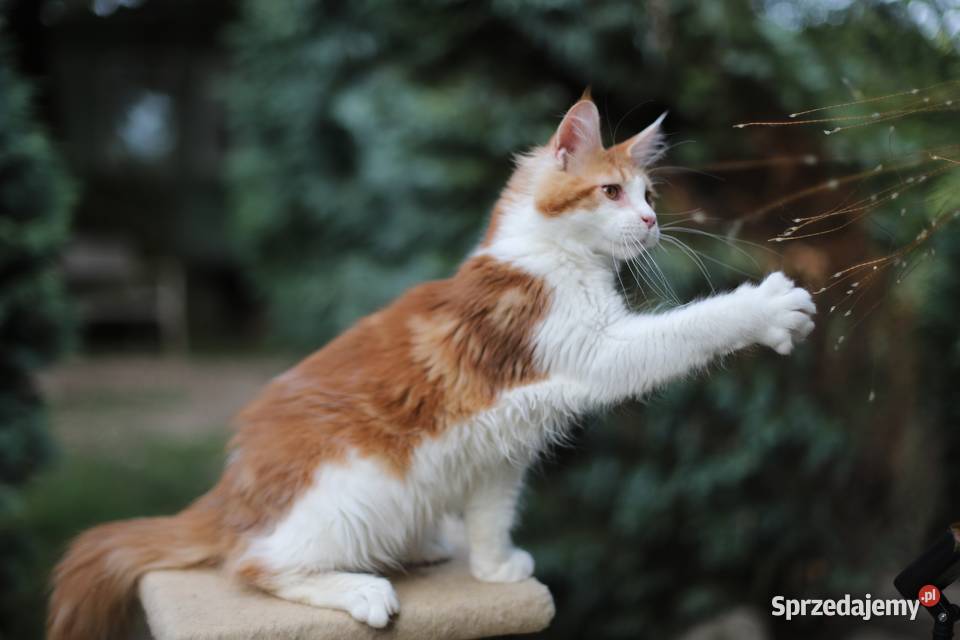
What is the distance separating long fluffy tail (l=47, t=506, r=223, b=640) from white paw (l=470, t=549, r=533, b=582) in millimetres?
397

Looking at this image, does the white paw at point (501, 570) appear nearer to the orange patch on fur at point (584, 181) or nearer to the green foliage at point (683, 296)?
the orange patch on fur at point (584, 181)

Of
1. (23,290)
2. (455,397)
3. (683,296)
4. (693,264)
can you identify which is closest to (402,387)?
(455,397)

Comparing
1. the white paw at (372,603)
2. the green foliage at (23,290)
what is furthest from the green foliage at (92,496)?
the white paw at (372,603)

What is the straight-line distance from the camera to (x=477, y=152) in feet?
7.41

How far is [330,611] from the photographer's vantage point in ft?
3.74

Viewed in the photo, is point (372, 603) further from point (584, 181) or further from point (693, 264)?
point (693, 264)

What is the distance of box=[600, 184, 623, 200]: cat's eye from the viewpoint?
1107 millimetres

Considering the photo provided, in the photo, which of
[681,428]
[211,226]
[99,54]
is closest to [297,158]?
[681,428]

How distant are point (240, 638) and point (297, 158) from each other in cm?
286

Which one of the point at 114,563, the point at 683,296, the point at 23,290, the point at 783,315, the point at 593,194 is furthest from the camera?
the point at 23,290

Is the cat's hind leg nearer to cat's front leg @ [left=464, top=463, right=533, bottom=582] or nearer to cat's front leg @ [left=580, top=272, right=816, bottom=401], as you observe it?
cat's front leg @ [left=464, top=463, right=533, bottom=582]

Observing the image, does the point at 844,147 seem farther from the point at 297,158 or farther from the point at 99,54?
the point at 99,54

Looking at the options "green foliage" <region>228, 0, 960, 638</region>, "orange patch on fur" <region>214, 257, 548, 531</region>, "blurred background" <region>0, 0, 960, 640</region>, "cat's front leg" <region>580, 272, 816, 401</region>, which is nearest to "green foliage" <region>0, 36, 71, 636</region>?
"blurred background" <region>0, 0, 960, 640</region>

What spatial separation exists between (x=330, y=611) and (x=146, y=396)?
410cm
